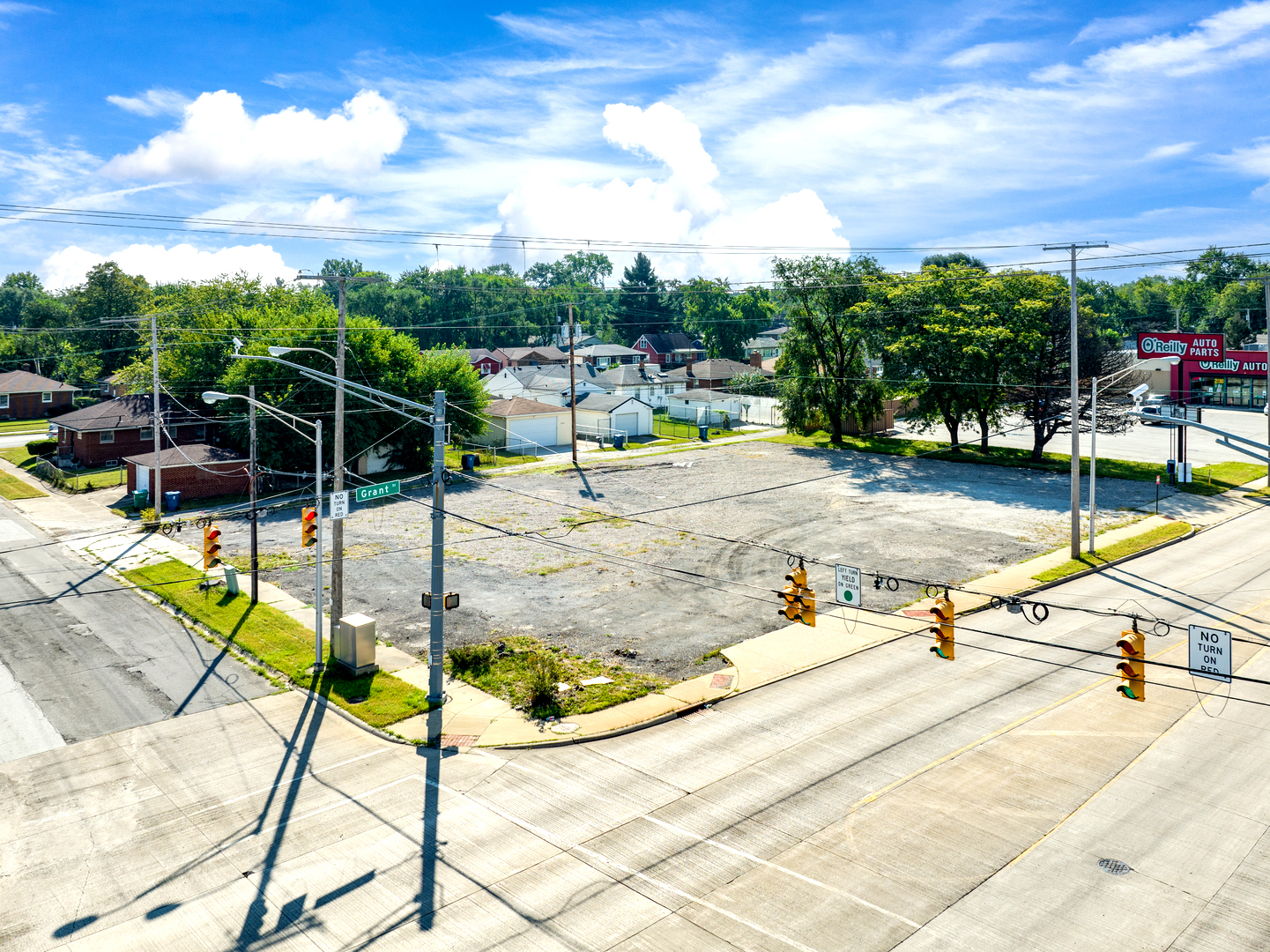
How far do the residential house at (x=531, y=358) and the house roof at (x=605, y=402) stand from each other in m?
41.4

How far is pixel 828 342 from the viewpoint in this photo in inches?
2517

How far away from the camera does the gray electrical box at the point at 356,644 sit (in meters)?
24.4

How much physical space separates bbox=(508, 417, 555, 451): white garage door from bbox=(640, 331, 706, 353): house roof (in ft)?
210

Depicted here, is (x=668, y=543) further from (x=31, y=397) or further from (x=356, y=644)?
(x=31, y=397)

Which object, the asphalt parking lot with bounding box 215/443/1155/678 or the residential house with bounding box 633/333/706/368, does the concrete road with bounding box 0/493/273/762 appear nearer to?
the asphalt parking lot with bounding box 215/443/1155/678

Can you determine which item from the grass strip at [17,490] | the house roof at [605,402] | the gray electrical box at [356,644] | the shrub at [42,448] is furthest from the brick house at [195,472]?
the house roof at [605,402]

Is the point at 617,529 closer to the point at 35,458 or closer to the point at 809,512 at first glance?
the point at 809,512

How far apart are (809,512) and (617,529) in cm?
1000

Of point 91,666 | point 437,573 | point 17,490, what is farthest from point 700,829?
point 17,490

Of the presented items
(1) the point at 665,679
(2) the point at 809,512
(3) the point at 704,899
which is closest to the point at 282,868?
(3) the point at 704,899

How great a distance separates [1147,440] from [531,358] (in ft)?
253

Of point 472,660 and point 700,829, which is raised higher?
point 472,660

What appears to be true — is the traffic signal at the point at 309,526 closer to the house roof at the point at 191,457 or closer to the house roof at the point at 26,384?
the house roof at the point at 191,457

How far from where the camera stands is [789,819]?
1644cm
